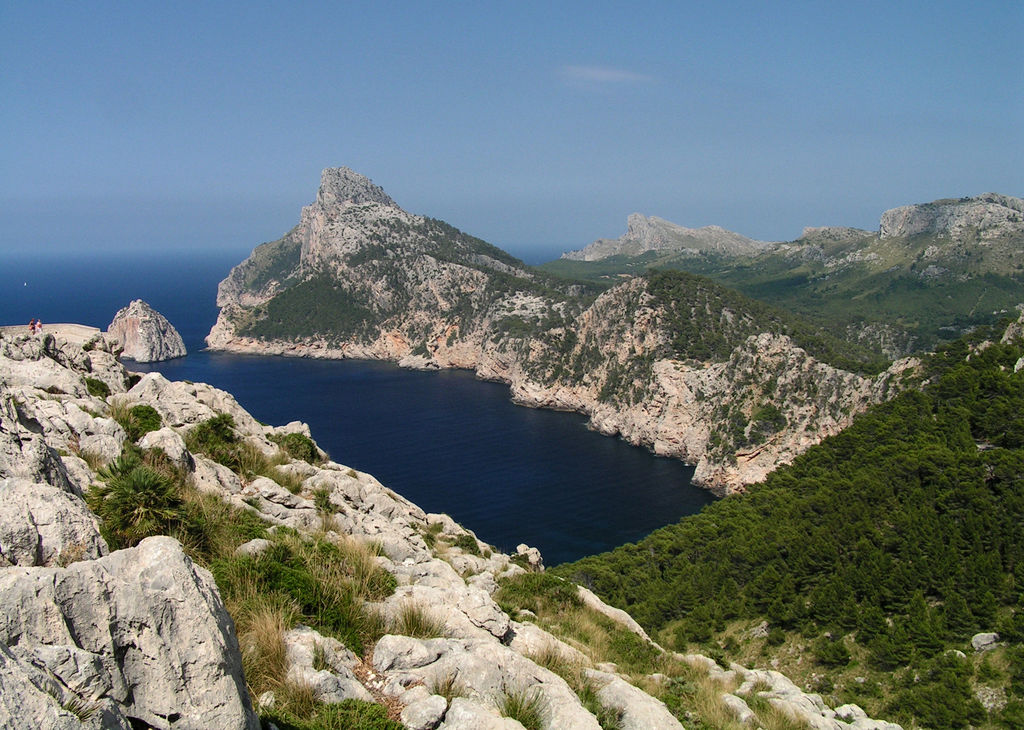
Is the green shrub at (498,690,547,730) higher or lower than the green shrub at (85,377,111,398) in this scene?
lower

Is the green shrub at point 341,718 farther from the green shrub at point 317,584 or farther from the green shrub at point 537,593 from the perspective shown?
the green shrub at point 537,593

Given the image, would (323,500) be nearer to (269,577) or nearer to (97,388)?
(97,388)

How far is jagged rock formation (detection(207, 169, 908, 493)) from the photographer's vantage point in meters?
79.6

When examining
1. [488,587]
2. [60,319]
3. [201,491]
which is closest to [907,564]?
[488,587]

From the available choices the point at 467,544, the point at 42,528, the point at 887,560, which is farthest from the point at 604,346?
→ the point at 42,528

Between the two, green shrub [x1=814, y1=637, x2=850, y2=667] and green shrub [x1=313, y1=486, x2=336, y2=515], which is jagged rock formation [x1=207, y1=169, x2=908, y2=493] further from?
green shrub [x1=313, y1=486, x2=336, y2=515]

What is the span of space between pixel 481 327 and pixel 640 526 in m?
97.3

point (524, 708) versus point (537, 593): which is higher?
point (524, 708)

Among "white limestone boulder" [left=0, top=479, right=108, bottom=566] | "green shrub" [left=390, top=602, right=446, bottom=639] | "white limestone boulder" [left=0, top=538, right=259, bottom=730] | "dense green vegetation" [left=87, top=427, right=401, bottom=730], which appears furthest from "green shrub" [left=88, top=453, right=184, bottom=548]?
"green shrub" [left=390, top=602, right=446, bottom=639]

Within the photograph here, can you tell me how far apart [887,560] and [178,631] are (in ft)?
114

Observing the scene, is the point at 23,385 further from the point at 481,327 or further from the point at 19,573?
the point at 481,327

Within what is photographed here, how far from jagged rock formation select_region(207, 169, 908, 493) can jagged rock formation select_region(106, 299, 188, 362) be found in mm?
16863

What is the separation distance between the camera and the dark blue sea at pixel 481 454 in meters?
68.6

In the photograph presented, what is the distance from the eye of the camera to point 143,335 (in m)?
150
